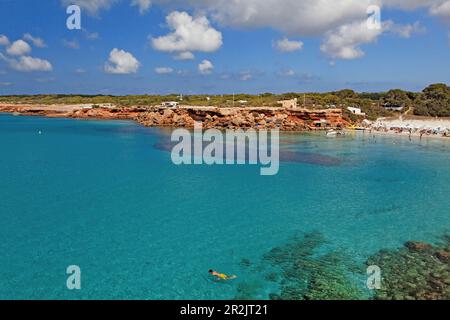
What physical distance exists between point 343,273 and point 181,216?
9.70 m

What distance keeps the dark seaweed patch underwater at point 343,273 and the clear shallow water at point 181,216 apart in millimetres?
508

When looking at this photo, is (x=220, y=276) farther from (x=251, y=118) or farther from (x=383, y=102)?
(x=383, y=102)

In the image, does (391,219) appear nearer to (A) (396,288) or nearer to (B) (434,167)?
(A) (396,288)

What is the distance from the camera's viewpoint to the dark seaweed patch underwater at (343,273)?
12.8 meters

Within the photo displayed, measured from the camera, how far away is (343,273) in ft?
47.0

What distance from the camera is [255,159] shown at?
40.5m

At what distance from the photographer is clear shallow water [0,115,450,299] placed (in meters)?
13.9

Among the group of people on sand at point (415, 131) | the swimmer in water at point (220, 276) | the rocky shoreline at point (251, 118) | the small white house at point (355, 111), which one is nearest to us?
the swimmer in water at point (220, 276)

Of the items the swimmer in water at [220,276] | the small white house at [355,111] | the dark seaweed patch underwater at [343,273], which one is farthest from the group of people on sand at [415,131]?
the swimmer in water at [220,276]

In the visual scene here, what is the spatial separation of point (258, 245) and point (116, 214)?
28.5 feet

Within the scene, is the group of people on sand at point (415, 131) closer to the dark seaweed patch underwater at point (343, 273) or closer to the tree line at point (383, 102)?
the tree line at point (383, 102)

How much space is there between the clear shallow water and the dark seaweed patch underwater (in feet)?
1.67

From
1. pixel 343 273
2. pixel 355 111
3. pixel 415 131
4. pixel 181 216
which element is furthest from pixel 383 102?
pixel 343 273

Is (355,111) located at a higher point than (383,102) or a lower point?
lower
